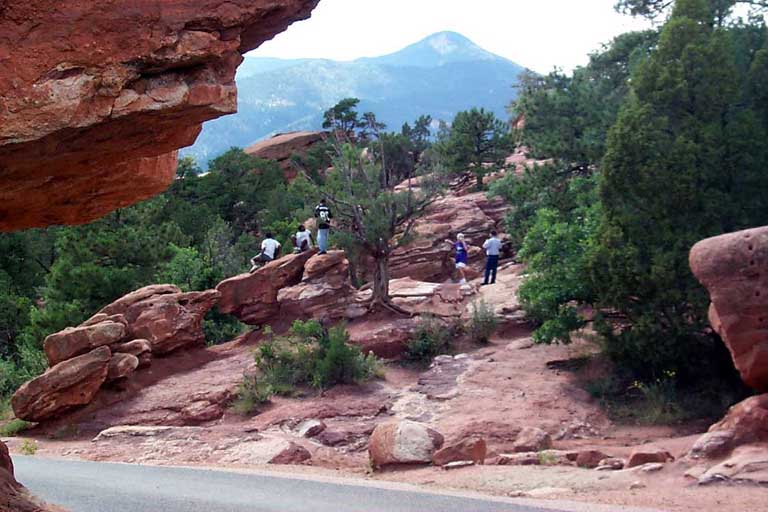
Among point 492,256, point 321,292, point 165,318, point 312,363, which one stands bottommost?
point 312,363

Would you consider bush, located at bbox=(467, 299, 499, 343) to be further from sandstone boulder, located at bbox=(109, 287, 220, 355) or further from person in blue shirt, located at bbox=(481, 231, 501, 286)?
sandstone boulder, located at bbox=(109, 287, 220, 355)

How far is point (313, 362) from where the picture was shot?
2062cm

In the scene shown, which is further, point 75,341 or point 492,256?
point 492,256

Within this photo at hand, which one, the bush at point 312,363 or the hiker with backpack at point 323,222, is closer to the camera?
the bush at point 312,363

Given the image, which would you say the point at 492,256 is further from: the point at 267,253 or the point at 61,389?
the point at 61,389

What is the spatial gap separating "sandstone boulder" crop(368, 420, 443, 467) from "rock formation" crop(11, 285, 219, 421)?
26.8ft

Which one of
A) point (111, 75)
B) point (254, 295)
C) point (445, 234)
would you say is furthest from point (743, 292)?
point (445, 234)

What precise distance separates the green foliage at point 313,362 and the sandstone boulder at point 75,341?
3.87m

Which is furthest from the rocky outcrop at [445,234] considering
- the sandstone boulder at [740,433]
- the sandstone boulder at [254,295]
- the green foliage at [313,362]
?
the sandstone boulder at [740,433]

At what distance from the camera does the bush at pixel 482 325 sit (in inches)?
879

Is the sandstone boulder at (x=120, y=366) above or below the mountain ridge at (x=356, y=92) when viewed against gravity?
below

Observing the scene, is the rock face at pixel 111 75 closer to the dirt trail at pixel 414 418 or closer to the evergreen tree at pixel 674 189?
the dirt trail at pixel 414 418

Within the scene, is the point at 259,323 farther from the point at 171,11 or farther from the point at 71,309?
the point at 171,11

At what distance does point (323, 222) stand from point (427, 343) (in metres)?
5.19
